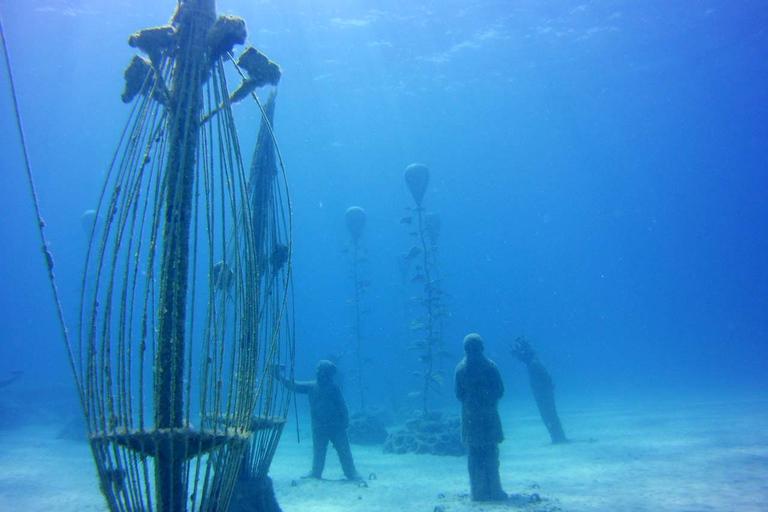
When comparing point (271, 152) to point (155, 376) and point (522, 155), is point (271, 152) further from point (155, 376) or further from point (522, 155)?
point (522, 155)

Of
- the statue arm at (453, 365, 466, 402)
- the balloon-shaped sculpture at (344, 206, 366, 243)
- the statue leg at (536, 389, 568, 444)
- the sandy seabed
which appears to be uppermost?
the balloon-shaped sculpture at (344, 206, 366, 243)

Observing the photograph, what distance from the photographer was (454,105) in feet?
177

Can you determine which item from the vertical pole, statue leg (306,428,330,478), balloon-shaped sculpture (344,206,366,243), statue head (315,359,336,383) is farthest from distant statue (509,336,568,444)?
Result: the vertical pole

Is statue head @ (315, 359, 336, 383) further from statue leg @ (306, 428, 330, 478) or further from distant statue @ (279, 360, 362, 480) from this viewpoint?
statue leg @ (306, 428, 330, 478)

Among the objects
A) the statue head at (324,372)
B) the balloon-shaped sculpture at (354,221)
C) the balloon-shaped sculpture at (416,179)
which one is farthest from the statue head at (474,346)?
the balloon-shaped sculpture at (354,221)

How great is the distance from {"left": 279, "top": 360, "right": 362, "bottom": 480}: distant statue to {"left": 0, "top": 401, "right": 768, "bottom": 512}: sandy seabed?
1.43 feet

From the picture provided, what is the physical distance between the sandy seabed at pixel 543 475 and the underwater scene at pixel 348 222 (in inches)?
3.9

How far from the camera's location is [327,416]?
9305 millimetres

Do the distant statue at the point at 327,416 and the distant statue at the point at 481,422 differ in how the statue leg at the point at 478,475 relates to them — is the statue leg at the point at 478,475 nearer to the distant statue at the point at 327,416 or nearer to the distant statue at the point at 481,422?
the distant statue at the point at 481,422

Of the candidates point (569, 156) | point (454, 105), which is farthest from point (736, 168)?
point (454, 105)

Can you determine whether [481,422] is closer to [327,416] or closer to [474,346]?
[474,346]

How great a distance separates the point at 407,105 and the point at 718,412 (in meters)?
45.3

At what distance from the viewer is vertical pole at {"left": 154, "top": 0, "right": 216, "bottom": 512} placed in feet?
6.27

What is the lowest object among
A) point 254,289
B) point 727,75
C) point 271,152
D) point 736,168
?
point 254,289
